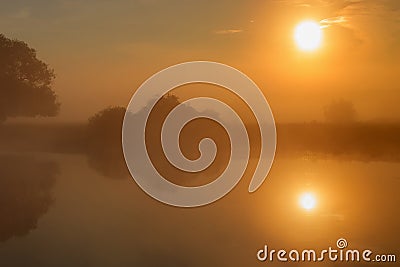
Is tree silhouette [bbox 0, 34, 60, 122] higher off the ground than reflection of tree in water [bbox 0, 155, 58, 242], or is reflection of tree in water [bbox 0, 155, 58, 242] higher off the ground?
tree silhouette [bbox 0, 34, 60, 122]

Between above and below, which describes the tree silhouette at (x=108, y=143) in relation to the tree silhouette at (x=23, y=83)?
below

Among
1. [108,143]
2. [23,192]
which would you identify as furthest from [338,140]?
[23,192]

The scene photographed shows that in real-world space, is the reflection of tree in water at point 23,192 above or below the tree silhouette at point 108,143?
below

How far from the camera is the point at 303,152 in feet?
6.32

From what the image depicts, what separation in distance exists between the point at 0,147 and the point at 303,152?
111cm

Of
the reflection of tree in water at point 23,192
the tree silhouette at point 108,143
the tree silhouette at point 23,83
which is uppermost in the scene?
the tree silhouette at point 23,83

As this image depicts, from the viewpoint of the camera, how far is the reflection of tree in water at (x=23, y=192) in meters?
1.94

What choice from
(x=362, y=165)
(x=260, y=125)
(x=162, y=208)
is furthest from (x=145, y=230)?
(x=362, y=165)

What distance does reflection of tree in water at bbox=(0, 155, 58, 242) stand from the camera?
1.94 metres

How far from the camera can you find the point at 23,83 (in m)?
1.99

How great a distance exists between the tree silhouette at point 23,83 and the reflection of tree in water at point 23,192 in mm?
181

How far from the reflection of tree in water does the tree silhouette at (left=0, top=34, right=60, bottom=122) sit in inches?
7.1

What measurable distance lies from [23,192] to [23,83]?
1.33 ft

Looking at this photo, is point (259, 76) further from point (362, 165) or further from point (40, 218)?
point (40, 218)
